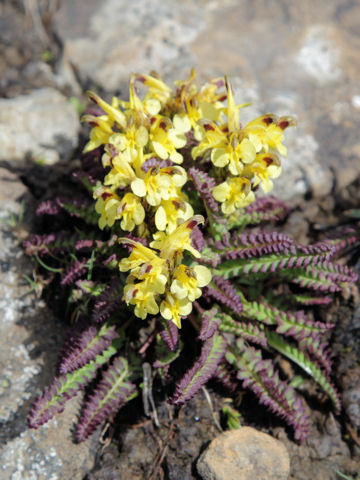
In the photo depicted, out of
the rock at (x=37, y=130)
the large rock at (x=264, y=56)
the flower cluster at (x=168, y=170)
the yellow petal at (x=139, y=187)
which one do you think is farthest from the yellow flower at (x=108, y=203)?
the large rock at (x=264, y=56)

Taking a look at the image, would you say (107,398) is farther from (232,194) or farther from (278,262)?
(232,194)

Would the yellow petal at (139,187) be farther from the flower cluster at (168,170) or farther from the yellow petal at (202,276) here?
the yellow petal at (202,276)

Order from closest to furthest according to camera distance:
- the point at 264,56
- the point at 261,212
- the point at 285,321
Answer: the point at 285,321 < the point at 261,212 < the point at 264,56

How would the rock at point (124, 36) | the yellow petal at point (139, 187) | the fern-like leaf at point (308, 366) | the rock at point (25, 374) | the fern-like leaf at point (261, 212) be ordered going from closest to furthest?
the yellow petal at point (139, 187) < the rock at point (25, 374) < the fern-like leaf at point (308, 366) < the fern-like leaf at point (261, 212) < the rock at point (124, 36)

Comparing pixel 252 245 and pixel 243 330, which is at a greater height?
pixel 252 245

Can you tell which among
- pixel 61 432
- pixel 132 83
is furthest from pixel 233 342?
pixel 132 83

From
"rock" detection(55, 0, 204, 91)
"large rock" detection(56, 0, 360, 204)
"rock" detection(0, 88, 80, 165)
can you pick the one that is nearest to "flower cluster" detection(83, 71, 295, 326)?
"large rock" detection(56, 0, 360, 204)

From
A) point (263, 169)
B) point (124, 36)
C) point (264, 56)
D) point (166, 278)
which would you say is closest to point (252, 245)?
point (263, 169)
